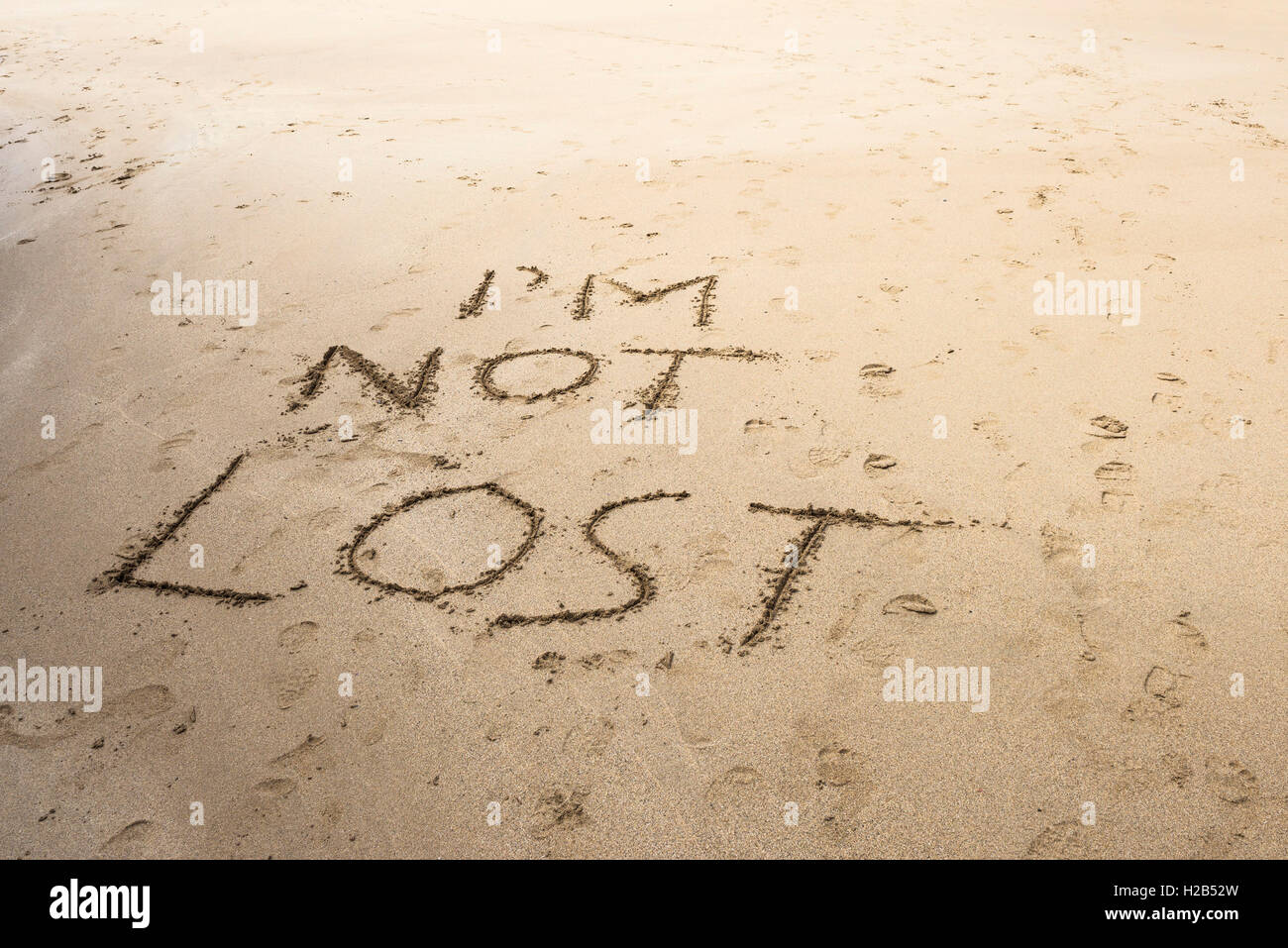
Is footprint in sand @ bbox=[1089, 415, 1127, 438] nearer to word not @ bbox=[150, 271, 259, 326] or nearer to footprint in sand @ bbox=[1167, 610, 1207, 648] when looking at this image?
footprint in sand @ bbox=[1167, 610, 1207, 648]

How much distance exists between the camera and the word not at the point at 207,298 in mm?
4984

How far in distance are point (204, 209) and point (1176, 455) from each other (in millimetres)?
6321

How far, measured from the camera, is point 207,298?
16.8ft

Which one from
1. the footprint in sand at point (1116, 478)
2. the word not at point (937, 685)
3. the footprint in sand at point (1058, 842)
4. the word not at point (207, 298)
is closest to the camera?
the footprint in sand at point (1058, 842)

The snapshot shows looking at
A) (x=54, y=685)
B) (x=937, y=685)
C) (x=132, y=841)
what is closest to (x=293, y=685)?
(x=132, y=841)

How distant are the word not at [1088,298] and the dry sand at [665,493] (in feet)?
0.29

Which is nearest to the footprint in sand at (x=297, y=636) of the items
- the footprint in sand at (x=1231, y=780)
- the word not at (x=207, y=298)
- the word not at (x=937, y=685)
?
the word not at (x=937, y=685)

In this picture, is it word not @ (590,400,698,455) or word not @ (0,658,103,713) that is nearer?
word not @ (0,658,103,713)

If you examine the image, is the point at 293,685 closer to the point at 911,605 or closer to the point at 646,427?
the point at 646,427

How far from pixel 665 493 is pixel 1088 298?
2.57m

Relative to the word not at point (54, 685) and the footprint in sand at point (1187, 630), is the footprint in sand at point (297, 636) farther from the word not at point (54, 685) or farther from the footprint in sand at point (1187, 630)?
the footprint in sand at point (1187, 630)

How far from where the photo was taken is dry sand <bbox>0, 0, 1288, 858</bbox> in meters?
2.44

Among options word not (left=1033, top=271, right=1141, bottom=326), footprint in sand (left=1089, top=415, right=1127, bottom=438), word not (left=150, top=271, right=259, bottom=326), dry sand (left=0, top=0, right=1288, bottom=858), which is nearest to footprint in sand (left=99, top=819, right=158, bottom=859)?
dry sand (left=0, top=0, right=1288, bottom=858)
